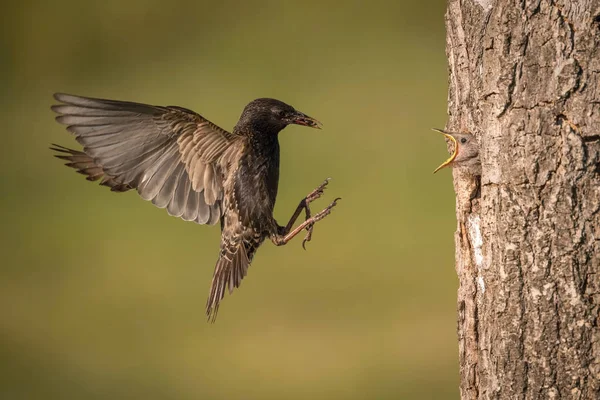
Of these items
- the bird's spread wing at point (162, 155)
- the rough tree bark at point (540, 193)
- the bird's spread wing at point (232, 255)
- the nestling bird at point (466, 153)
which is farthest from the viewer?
the bird's spread wing at point (232, 255)

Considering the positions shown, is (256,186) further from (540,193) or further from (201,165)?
(540,193)

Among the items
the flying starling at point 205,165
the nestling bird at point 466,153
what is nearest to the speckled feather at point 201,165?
the flying starling at point 205,165

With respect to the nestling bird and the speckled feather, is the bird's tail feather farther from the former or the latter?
the nestling bird

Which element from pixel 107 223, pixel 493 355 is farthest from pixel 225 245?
pixel 107 223

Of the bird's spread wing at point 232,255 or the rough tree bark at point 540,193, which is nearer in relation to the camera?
the rough tree bark at point 540,193

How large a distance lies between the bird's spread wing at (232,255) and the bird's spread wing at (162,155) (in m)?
0.06

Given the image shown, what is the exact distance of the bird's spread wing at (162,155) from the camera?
2.29 metres

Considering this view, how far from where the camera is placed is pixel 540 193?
1.57 meters

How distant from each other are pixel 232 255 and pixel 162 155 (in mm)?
390

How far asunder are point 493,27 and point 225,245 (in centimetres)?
120

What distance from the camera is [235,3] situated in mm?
5746

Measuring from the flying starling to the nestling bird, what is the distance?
610 millimetres

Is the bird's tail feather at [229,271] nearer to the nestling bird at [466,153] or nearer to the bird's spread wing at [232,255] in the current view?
the bird's spread wing at [232,255]

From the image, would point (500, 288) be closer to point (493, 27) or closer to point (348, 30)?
point (493, 27)
